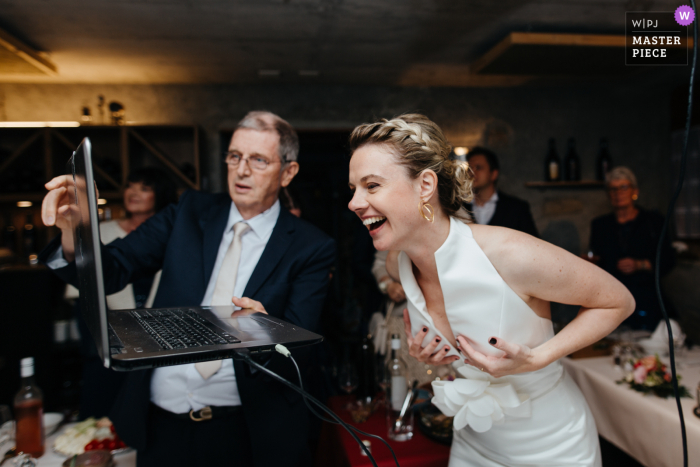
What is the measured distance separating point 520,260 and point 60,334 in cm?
355

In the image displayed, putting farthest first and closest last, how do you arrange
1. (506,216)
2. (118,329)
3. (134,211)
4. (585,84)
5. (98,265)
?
(585,84), (506,216), (134,211), (118,329), (98,265)

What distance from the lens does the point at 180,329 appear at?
A: 3.20ft

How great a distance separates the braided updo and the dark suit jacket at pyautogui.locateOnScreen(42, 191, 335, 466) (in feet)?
1.55

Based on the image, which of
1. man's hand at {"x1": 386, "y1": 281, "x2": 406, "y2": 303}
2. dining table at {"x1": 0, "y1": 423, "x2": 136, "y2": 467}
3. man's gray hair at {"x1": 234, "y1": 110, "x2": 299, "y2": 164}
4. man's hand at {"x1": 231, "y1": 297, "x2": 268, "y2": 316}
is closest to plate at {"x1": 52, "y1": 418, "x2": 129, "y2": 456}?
dining table at {"x1": 0, "y1": 423, "x2": 136, "y2": 467}

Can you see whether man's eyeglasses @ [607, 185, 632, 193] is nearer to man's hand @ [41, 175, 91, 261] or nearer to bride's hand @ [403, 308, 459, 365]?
bride's hand @ [403, 308, 459, 365]

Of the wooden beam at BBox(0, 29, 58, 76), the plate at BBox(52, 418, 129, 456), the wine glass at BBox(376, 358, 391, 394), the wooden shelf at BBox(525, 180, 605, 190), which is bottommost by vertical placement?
the plate at BBox(52, 418, 129, 456)

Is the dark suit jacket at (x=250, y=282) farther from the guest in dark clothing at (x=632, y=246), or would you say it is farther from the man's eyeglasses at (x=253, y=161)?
the guest in dark clothing at (x=632, y=246)

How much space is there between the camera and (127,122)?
389 cm

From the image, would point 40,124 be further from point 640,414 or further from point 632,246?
point 632,246

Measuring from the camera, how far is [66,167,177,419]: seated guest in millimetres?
2495

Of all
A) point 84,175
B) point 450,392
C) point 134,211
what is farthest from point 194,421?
point 134,211

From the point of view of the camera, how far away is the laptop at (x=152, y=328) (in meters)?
0.72

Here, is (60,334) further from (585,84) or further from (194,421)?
(585,84)

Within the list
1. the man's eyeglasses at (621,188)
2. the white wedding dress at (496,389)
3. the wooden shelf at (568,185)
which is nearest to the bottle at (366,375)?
the white wedding dress at (496,389)
